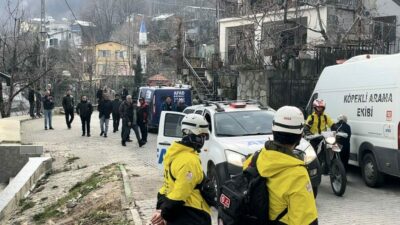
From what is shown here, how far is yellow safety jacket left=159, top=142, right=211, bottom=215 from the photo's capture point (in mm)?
4055

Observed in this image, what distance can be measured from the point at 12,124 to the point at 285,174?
19046mm

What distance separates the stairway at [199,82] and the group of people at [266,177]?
21481 mm

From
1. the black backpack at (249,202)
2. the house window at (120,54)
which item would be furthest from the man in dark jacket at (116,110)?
the house window at (120,54)

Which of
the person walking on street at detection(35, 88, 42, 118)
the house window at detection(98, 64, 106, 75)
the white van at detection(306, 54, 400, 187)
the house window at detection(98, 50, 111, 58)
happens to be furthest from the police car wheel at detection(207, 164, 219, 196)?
the house window at detection(98, 50, 111, 58)

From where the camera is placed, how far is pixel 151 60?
Answer: 5209 centimetres

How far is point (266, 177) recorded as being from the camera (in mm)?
2920

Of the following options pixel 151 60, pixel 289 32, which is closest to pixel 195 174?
pixel 289 32

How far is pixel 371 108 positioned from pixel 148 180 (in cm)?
476

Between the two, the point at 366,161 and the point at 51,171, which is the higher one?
the point at 366,161

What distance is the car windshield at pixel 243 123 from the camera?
8.98m

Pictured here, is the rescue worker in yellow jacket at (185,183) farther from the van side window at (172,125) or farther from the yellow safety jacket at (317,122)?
the yellow safety jacket at (317,122)

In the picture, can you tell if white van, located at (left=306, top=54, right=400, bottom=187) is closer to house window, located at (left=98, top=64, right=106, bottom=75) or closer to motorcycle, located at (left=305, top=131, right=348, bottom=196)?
motorcycle, located at (left=305, top=131, right=348, bottom=196)

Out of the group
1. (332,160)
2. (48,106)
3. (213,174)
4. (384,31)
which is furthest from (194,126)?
(384,31)

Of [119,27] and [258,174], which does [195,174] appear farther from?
[119,27]
